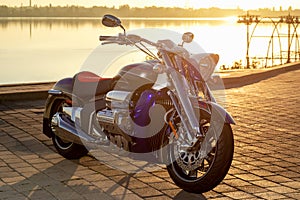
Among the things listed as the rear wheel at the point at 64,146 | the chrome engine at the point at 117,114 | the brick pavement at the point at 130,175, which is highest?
the chrome engine at the point at 117,114

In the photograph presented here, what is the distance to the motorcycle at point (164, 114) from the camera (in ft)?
17.8

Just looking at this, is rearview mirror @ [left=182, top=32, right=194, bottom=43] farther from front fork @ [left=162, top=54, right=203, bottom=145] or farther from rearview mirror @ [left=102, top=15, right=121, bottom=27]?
rearview mirror @ [left=102, top=15, right=121, bottom=27]

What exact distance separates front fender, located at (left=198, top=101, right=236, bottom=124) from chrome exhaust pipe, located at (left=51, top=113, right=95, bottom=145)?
127cm

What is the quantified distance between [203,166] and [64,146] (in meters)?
1.78

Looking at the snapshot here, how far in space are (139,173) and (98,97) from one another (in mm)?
792

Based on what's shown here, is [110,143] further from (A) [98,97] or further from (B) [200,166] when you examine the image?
(B) [200,166]

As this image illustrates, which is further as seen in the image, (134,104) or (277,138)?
(277,138)

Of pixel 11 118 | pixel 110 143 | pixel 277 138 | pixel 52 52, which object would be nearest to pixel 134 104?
pixel 110 143

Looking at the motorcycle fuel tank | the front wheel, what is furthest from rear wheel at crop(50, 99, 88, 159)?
the front wheel

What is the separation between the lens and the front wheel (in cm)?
533

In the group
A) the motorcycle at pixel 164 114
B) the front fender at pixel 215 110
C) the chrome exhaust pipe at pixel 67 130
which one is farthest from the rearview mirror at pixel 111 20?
the chrome exhaust pipe at pixel 67 130

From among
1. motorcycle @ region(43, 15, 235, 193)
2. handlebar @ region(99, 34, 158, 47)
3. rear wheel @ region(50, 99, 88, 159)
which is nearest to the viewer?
motorcycle @ region(43, 15, 235, 193)

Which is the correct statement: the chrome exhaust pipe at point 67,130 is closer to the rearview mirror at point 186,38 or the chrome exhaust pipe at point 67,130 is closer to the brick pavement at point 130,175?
the brick pavement at point 130,175

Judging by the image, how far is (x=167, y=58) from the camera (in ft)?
18.4
